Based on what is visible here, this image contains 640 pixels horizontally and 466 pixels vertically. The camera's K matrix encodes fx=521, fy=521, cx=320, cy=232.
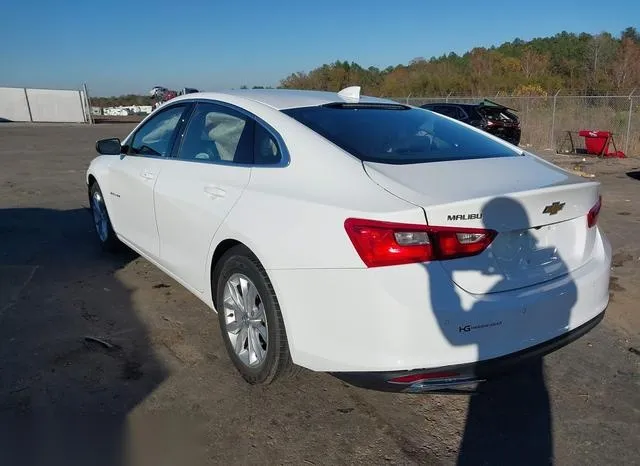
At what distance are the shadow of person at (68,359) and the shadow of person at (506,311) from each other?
1.69m

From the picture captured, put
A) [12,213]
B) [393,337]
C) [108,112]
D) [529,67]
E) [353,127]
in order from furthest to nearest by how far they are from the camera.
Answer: [108,112] → [529,67] → [12,213] → [353,127] → [393,337]

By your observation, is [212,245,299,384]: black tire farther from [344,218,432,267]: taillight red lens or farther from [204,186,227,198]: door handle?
[344,218,432,267]: taillight red lens

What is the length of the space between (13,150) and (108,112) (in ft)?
131

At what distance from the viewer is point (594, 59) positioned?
1647 inches

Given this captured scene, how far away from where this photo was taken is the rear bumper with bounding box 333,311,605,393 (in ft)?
7.30

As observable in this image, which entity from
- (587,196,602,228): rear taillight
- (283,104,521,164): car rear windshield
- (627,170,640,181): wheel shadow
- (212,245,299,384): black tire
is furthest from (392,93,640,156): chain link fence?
(212,245,299,384): black tire

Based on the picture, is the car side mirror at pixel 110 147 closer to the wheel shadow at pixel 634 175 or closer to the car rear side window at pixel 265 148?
the car rear side window at pixel 265 148

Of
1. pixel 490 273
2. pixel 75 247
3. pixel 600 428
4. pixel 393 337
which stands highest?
pixel 490 273

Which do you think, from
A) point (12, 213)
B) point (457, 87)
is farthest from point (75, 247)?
point (457, 87)

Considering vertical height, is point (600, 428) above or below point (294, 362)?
below

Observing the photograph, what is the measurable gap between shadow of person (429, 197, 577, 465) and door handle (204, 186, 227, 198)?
1.42 metres

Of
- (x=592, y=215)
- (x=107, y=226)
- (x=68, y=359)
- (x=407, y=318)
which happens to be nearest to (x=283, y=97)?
(x=407, y=318)

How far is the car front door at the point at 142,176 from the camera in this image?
12.8ft

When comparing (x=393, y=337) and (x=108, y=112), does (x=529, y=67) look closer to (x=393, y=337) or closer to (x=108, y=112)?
(x=108, y=112)
